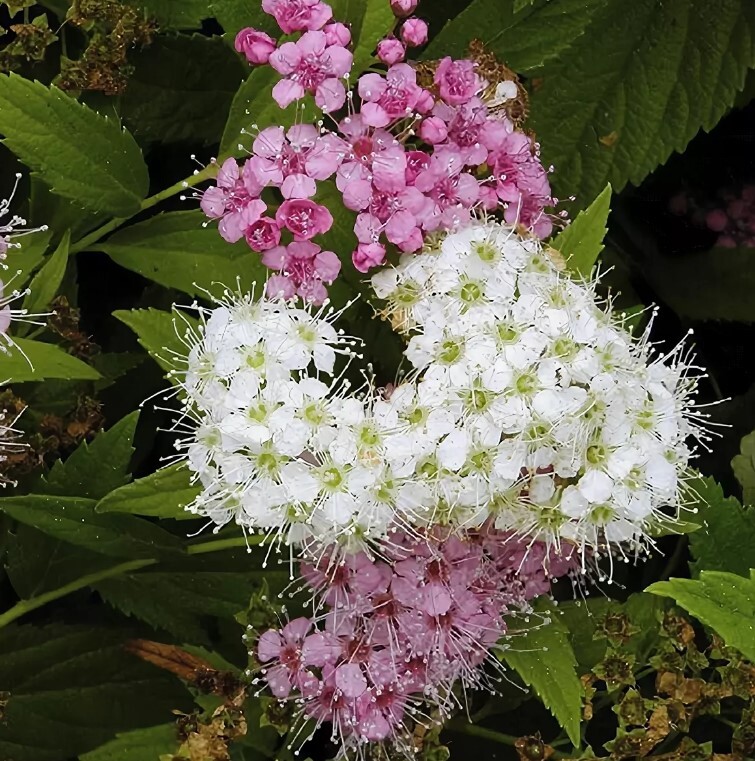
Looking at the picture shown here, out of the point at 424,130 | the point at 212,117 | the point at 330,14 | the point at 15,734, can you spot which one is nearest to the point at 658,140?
the point at 424,130

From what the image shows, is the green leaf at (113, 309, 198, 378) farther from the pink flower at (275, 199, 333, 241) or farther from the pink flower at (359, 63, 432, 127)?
the pink flower at (359, 63, 432, 127)

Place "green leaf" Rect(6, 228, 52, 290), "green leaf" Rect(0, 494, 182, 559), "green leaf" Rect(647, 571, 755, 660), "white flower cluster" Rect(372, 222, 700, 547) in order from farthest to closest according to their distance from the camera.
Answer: "green leaf" Rect(6, 228, 52, 290) < "green leaf" Rect(0, 494, 182, 559) < "white flower cluster" Rect(372, 222, 700, 547) < "green leaf" Rect(647, 571, 755, 660)

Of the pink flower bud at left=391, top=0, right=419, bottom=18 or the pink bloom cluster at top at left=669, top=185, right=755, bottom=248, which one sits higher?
the pink flower bud at left=391, top=0, right=419, bottom=18

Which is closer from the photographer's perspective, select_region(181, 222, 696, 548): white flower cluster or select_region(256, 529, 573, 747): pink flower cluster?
select_region(181, 222, 696, 548): white flower cluster

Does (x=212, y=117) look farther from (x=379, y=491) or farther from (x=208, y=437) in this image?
(x=379, y=491)

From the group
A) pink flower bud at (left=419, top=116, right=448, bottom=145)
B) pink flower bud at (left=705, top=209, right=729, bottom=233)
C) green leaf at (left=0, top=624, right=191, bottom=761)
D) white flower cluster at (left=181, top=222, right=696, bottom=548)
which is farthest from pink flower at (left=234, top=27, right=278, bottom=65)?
pink flower bud at (left=705, top=209, right=729, bottom=233)

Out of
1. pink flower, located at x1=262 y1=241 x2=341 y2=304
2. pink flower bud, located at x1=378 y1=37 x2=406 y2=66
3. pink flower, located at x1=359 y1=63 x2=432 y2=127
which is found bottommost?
pink flower, located at x1=262 y1=241 x2=341 y2=304

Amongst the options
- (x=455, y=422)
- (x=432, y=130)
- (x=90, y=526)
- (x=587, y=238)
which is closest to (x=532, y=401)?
(x=455, y=422)

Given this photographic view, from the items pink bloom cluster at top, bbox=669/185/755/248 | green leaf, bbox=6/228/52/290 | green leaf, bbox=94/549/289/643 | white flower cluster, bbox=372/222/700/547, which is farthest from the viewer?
pink bloom cluster at top, bbox=669/185/755/248
